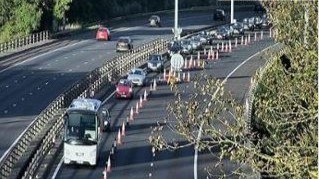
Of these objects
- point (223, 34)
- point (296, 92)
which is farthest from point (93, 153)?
point (223, 34)

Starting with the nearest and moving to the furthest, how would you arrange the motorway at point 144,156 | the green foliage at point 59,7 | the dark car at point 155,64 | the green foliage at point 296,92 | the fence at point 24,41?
1. the green foliage at point 296,92
2. the motorway at point 144,156
3. the dark car at point 155,64
4. the fence at point 24,41
5. the green foliage at point 59,7

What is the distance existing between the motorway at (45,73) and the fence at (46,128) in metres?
1.73

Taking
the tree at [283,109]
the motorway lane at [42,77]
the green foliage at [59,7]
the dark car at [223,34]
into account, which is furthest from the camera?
the green foliage at [59,7]

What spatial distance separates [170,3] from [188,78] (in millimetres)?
90844

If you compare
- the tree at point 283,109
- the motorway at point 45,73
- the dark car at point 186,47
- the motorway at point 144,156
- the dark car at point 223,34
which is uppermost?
the tree at point 283,109

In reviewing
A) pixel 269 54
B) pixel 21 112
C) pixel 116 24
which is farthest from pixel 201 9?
pixel 269 54

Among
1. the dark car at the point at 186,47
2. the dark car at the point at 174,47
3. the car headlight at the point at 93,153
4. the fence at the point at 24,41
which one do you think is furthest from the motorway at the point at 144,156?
the fence at the point at 24,41

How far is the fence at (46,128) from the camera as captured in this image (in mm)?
31547

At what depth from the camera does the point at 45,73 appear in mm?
65812

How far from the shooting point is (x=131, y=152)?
3925 cm

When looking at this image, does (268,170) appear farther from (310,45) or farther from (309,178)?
(310,45)

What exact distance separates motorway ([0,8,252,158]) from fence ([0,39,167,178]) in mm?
1734

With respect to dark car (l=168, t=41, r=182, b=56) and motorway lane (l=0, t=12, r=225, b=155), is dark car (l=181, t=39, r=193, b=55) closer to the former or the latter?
dark car (l=168, t=41, r=182, b=56)

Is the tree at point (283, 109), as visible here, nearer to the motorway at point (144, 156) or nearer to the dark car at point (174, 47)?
the motorway at point (144, 156)
